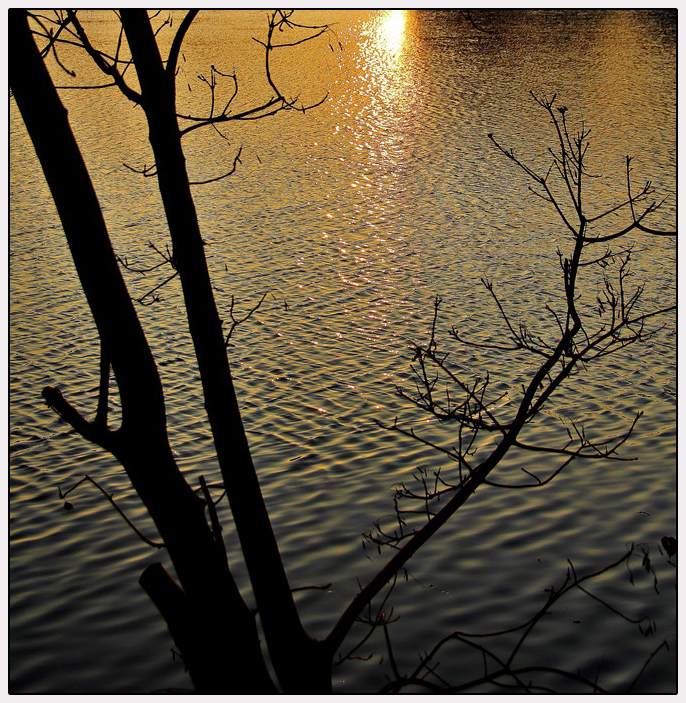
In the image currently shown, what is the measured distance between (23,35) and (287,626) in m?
2.84

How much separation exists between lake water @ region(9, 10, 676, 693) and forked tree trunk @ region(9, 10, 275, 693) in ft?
5.09

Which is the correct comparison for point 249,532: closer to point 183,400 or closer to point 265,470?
point 265,470

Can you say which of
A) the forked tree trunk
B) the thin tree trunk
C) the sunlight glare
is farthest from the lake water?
the sunlight glare

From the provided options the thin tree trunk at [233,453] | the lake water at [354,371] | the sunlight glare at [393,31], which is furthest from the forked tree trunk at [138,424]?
the sunlight glare at [393,31]

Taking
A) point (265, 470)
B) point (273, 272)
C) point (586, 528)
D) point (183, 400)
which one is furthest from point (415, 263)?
point (586, 528)

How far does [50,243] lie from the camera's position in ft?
50.6

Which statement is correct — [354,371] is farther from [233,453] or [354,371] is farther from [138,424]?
[138,424]

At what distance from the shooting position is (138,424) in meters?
3.76

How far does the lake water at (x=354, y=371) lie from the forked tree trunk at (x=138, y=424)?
5.09ft

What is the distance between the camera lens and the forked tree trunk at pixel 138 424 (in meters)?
3.54

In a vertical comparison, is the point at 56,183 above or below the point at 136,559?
Answer: above

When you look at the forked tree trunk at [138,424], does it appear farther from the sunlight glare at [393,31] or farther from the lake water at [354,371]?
the sunlight glare at [393,31]

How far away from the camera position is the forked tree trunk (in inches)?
139

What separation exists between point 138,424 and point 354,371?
688 cm
